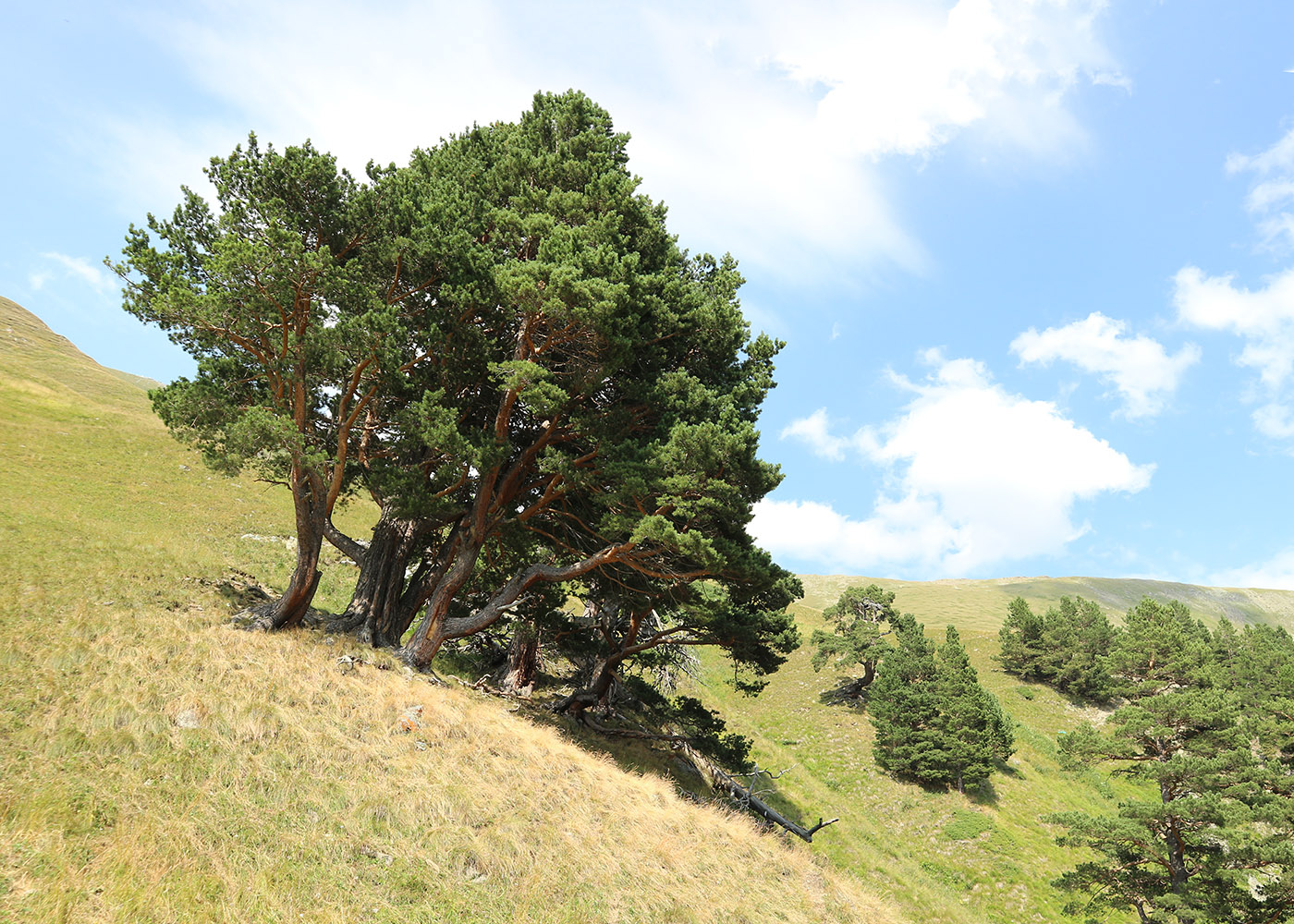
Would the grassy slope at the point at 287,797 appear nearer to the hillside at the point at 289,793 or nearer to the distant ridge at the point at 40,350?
the hillside at the point at 289,793

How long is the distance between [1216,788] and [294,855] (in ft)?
94.1

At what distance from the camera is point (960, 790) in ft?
117

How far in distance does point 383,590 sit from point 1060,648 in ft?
204

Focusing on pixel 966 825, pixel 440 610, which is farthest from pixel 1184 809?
pixel 440 610

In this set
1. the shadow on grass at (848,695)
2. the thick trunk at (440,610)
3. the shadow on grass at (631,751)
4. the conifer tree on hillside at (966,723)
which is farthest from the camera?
the shadow on grass at (848,695)

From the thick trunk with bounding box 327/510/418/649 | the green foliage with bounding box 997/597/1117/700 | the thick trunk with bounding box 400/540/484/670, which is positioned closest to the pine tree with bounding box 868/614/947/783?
the green foliage with bounding box 997/597/1117/700

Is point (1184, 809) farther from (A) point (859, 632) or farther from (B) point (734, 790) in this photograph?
(A) point (859, 632)

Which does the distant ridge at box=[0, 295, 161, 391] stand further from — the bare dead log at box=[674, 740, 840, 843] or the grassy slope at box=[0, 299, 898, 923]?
the bare dead log at box=[674, 740, 840, 843]

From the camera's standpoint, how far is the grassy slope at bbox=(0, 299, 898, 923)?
6.68 metres

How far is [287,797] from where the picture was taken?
8.45 metres

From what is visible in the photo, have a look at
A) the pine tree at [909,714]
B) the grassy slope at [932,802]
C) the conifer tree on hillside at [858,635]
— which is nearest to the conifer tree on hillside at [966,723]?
the pine tree at [909,714]

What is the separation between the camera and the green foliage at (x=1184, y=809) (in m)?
20.2

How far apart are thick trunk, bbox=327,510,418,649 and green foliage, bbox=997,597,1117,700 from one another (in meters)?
59.2

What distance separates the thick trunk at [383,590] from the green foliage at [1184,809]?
2413 centimetres
